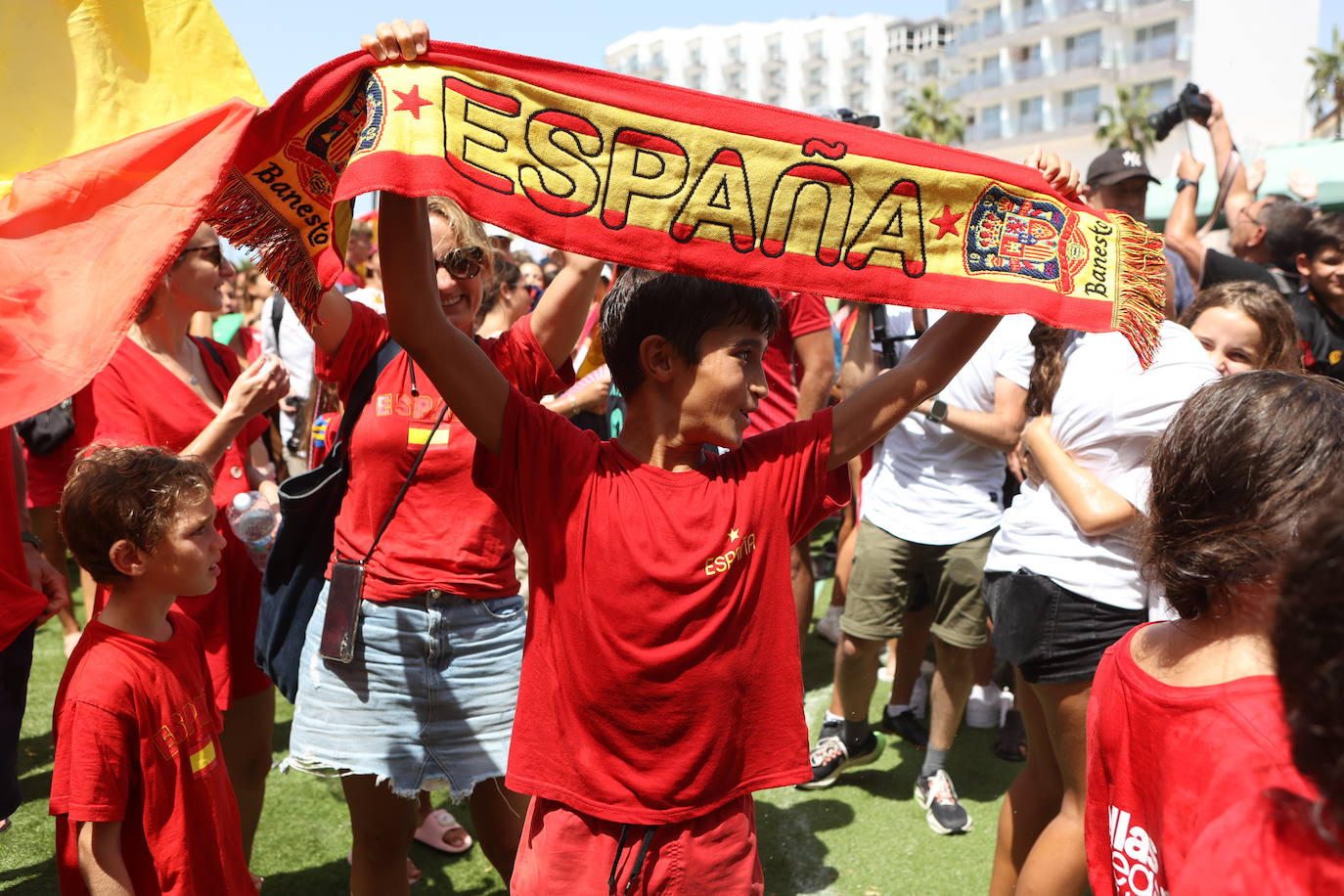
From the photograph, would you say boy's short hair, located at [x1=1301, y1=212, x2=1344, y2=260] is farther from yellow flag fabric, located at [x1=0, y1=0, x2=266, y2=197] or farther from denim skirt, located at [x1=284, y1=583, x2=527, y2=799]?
yellow flag fabric, located at [x1=0, y1=0, x2=266, y2=197]

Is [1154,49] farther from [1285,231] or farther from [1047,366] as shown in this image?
[1047,366]

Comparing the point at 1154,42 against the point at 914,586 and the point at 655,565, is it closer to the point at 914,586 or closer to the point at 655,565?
the point at 914,586

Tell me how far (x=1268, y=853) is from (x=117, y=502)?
2441mm

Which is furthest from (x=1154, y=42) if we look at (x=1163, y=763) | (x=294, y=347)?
(x=1163, y=763)

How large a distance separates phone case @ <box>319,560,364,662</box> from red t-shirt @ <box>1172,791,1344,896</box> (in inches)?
86.3

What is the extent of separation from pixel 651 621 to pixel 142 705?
1245 millimetres

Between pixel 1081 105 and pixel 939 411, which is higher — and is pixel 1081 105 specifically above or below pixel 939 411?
below

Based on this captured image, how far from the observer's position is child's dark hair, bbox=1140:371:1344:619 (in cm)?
146

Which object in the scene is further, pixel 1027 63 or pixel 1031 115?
pixel 1027 63

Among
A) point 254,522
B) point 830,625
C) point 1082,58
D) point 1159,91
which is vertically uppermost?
point 254,522

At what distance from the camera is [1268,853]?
1171mm

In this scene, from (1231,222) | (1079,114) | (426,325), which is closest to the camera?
(426,325)

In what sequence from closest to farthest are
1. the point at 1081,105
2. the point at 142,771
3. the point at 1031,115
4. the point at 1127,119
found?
the point at 142,771, the point at 1127,119, the point at 1081,105, the point at 1031,115

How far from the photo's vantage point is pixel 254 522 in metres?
3.44
